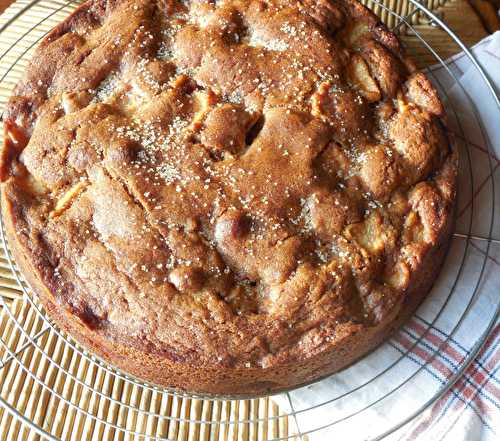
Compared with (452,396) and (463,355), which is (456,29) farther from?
(452,396)

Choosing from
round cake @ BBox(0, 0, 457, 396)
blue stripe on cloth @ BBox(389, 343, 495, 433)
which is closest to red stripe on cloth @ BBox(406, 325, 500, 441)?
blue stripe on cloth @ BBox(389, 343, 495, 433)

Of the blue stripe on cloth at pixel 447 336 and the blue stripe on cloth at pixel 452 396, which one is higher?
the blue stripe on cloth at pixel 447 336

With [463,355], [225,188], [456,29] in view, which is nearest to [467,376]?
[463,355]

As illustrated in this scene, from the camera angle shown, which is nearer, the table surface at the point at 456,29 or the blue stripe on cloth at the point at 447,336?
the blue stripe on cloth at the point at 447,336

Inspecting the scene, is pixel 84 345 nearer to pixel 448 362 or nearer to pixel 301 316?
pixel 301 316

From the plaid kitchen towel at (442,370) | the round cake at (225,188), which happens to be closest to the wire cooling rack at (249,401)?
the plaid kitchen towel at (442,370)

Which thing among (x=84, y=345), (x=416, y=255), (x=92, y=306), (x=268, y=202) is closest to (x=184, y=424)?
(x=84, y=345)

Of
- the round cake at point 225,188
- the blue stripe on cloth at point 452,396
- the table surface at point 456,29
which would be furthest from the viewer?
the table surface at point 456,29

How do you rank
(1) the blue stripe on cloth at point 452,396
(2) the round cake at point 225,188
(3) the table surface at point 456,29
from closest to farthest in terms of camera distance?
(2) the round cake at point 225,188 → (1) the blue stripe on cloth at point 452,396 → (3) the table surface at point 456,29

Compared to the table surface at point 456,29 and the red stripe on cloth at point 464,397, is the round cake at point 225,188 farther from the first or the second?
the table surface at point 456,29
